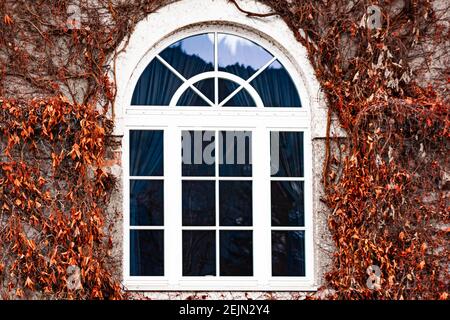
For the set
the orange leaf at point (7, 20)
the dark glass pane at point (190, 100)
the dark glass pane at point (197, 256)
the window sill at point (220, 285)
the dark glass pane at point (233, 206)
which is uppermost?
the orange leaf at point (7, 20)

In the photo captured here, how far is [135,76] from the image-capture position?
10.2 m

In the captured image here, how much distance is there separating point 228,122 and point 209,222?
0.85 meters

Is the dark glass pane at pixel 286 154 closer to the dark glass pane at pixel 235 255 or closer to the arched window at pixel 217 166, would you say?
the arched window at pixel 217 166

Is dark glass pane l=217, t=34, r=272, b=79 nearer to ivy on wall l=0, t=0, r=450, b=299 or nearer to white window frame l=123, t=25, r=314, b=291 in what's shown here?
white window frame l=123, t=25, r=314, b=291

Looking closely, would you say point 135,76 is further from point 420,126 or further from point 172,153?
point 420,126

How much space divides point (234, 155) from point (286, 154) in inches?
17.5

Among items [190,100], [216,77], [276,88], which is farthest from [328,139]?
[190,100]

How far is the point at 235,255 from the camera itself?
1008 centimetres

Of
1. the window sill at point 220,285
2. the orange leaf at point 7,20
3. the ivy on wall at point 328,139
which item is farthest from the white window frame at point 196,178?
the orange leaf at point 7,20

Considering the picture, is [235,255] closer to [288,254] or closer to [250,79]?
[288,254]

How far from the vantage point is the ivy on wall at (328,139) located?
32.2 feet

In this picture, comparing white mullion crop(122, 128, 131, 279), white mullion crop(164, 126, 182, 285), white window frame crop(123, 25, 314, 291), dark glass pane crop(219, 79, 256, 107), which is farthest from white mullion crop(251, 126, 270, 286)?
white mullion crop(122, 128, 131, 279)

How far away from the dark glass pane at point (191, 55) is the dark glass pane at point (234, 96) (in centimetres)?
17
